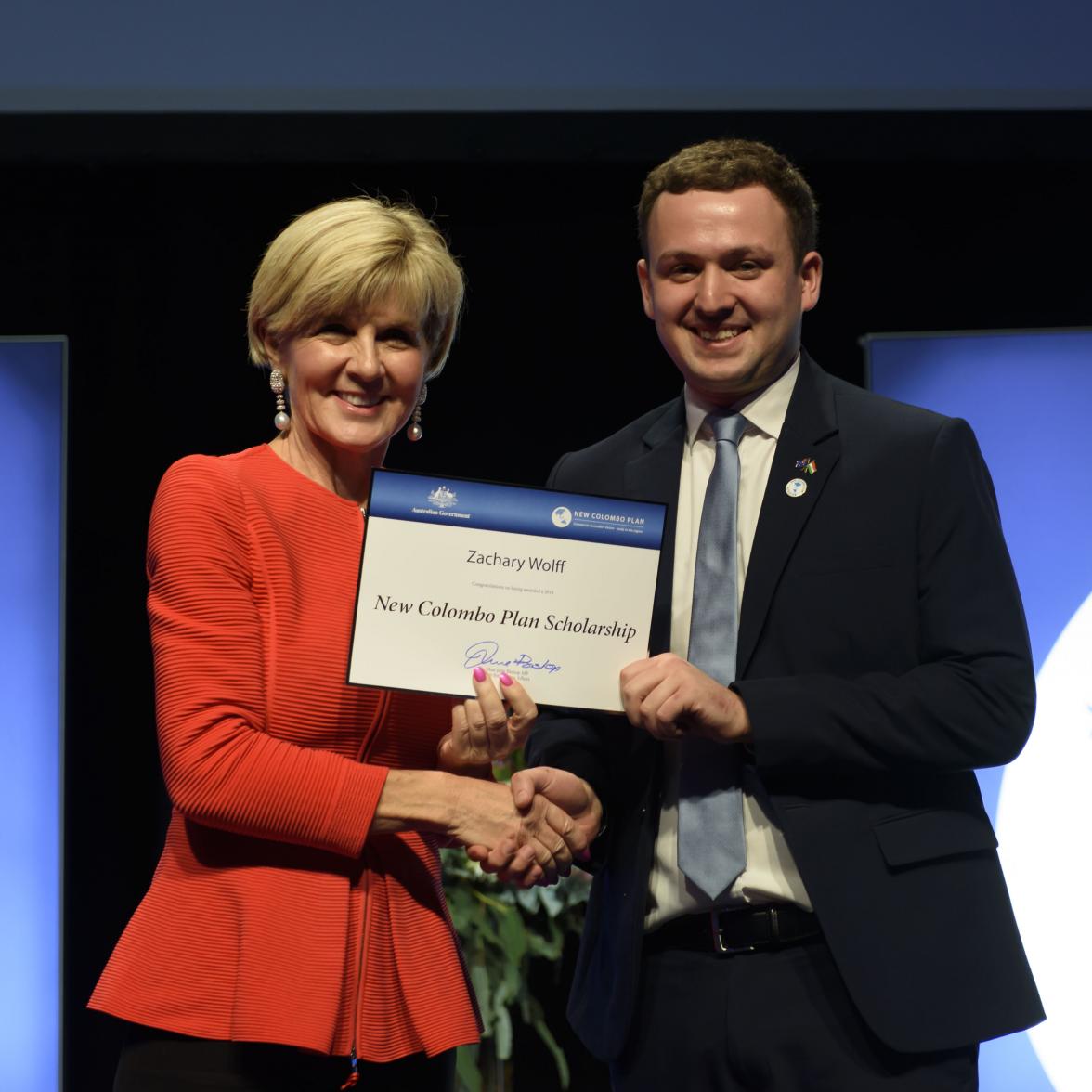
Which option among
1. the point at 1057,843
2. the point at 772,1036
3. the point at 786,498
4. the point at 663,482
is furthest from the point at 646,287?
the point at 1057,843

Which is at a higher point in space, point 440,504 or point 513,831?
point 440,504

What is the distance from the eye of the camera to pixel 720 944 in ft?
5.83

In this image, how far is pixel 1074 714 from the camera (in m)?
3.57

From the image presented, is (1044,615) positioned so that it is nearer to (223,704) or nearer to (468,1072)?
(468,1072)

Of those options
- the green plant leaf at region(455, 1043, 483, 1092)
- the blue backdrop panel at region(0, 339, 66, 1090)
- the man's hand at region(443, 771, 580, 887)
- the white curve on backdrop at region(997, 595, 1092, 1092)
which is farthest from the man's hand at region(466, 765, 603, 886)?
the blue backdrop panel at region(0, 339, 66, 1090)

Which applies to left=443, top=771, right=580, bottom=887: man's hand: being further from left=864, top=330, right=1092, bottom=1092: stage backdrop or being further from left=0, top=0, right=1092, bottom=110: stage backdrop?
left=0, top=0, right=1092, bottom=110: stage backdrop

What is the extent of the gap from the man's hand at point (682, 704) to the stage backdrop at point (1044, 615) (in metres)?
2.12

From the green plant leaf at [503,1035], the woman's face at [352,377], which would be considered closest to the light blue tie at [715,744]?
the woman's face at [352,377]

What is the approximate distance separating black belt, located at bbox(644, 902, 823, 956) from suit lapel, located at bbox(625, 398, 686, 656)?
360mm

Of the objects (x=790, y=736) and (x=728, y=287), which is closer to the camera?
(x=790, y=736)

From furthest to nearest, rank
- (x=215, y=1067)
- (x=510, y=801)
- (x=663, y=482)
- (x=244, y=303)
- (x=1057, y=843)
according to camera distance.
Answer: (x=244, y=303), (x=1057, y=843), (x=663, y=482), (x=510, y=801), (x=215, y=1067)

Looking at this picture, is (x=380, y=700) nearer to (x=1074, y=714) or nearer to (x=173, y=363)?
(x=1074, y=714)

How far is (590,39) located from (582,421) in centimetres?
116

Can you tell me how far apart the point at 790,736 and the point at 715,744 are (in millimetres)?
163
